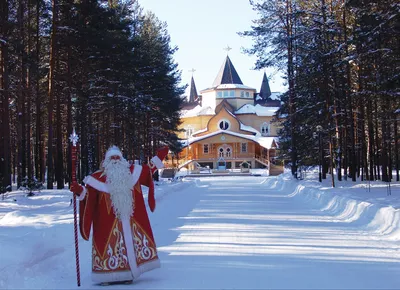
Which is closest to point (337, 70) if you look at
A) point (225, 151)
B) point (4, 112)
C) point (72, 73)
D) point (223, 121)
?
point (72, 73)

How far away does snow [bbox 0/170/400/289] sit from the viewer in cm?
628

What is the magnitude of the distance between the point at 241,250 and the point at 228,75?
76.4 meters

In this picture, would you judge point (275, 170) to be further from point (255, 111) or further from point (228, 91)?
point (228, 91)

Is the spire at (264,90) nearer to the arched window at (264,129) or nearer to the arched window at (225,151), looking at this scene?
the arched window at (264,129)

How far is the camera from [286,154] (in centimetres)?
4216

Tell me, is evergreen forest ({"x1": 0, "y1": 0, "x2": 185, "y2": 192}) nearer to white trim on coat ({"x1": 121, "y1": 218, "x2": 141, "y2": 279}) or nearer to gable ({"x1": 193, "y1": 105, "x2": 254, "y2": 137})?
white trim on coat ({"x1": 121, "y1": 218, "x2": 141, "y2": 279})

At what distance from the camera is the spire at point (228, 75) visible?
83.5 metres

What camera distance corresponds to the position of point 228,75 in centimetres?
8362

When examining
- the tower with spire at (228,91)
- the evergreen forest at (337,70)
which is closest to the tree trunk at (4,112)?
the evergreen forest at (337,70)

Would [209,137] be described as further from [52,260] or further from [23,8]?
[52,260]

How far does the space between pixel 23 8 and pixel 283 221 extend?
51.1 feet

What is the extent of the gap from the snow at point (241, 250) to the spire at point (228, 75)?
70071 millimetres

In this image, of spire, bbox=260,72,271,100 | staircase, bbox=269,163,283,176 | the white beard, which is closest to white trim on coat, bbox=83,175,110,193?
the white beard

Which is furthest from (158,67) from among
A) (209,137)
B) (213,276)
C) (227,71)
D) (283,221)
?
(227,71)
